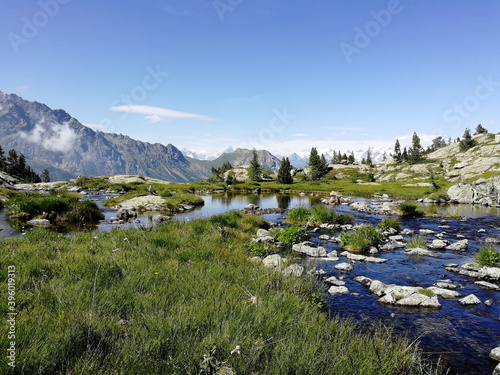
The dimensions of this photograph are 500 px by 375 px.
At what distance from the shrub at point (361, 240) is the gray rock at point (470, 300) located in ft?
23.4

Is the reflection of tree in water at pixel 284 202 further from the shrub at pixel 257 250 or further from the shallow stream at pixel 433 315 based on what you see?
the shallow stream at pixel 433 315

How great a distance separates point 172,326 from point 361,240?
15194 millimetres

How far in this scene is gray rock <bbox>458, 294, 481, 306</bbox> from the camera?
30.8ft

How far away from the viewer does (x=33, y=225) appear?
21156mm

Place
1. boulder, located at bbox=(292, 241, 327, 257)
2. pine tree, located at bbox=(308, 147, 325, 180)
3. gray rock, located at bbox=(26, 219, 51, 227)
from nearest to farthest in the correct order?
boulder, located at bbox=(292, 241, 327, 257)
gray rock, located at bbox=(26, 219, 51, 227)
pine tree, located at bbox=(308, 147, 325, 180)

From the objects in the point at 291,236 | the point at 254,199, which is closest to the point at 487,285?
the point at 291,236

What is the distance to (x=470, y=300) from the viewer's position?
947 centimetres

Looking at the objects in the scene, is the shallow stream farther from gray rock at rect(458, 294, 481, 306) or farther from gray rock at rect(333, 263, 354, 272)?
gray rock at rect(333, 263, 354, 272)

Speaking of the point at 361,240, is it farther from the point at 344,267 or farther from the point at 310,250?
the point at 344,267

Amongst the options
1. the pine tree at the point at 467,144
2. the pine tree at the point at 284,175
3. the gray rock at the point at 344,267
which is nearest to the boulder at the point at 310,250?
the gray rock at the point at 344,267

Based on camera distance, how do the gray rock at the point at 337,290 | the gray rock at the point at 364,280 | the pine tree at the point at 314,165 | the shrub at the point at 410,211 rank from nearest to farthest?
1. the gray rock at the point at 337,290
2. the gray rock at the point at 364,280
3. the shrub at the point at 410,211
4. the pine tree at the point at 314,165

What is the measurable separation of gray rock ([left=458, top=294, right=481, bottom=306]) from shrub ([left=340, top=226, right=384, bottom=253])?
23.4 feet

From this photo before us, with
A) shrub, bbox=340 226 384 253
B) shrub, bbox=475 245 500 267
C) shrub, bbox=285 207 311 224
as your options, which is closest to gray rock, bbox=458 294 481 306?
shrub, bbox=475 245 500 267

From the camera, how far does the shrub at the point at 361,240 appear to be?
55.2ft
